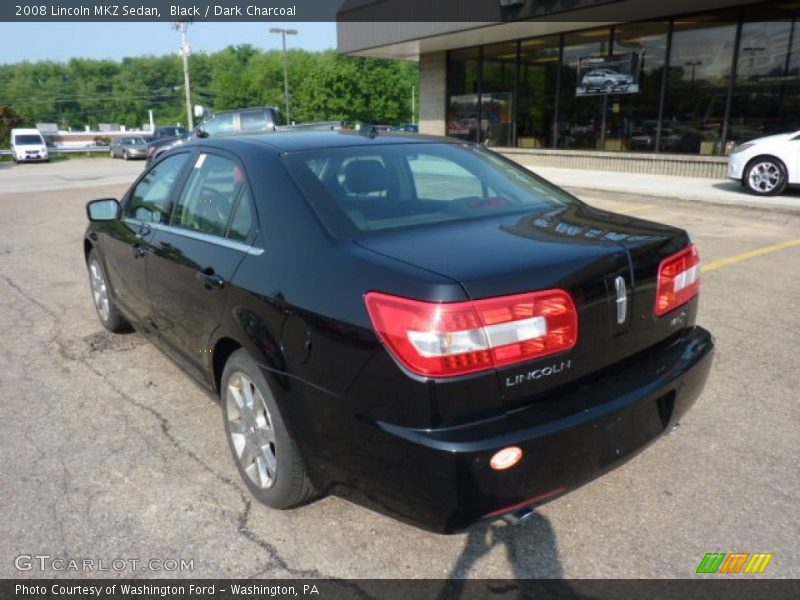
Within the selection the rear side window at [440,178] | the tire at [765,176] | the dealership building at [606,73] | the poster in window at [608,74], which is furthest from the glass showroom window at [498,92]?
the rear side window at [440,178]

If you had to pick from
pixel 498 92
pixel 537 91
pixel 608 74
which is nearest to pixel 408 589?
pixel 608 74

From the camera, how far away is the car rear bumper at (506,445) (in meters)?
1.92

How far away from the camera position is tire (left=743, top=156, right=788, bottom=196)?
1102 cm

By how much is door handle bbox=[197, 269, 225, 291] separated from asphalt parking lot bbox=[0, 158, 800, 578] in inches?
35.5

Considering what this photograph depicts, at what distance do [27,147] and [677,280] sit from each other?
39231 mm

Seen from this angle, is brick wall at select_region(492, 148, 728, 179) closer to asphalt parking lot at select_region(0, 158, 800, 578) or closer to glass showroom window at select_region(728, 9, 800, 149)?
glass showroom window at select_region(728, 9, 800, 149)

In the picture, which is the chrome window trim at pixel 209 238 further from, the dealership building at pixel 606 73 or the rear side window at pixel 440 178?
the dealership building at pixel 606 73

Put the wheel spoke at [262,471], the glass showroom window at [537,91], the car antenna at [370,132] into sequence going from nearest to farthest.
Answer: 1. the wheel spoke at [262,471]
2. the car antenna at [370,132]
3. the glass showroom window at [537,91]

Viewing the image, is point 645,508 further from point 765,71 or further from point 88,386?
point 765,71

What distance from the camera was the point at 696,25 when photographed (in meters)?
14.6

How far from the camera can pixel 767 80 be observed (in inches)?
540

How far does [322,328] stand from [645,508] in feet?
5.24

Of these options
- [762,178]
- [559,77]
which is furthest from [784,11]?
[559,77]

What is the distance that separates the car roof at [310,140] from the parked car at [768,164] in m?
9.92
